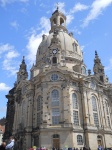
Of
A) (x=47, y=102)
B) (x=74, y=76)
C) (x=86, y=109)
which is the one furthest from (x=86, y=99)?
(x=47, y=102)

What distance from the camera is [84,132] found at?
43.0 m

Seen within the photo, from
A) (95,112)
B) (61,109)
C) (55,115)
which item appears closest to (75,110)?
(61,109)

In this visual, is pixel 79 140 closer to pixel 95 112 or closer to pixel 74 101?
pixel 74 101

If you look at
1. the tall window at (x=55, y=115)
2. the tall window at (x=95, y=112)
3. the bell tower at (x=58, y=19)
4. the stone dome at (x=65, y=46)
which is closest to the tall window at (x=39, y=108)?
the tall window at (x=55, y=115)

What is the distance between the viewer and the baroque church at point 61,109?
41062 mm

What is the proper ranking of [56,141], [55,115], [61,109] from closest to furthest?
[56,141] < [55,115] < [61,109]

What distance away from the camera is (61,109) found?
43156 mm

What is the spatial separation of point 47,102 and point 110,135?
16688mm

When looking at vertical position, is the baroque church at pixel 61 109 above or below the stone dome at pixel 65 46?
below

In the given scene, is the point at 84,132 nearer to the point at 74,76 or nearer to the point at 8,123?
the point at 74,76

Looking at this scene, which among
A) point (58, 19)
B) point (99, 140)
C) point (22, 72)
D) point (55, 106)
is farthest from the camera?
point (58, 19)

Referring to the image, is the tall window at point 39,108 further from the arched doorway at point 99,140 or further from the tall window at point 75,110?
the arched doorway at point 99,140

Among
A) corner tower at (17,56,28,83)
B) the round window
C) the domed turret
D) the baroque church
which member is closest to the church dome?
the domed turret

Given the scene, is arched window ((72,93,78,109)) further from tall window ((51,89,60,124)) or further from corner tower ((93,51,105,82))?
corner tower ((93,51,105,82))
